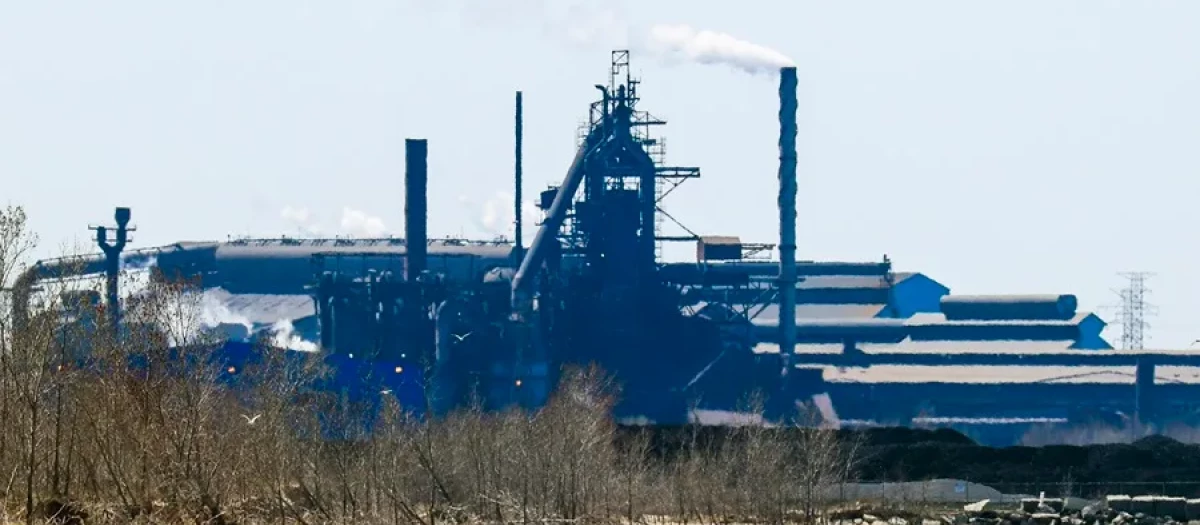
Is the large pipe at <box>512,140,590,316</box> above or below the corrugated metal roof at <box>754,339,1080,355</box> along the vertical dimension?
above

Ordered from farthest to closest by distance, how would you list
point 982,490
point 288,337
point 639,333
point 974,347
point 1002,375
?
point 974,347 → point 1002,375 → point 288,337 → point 639,333 → point 982,490

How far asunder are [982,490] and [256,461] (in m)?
23.8

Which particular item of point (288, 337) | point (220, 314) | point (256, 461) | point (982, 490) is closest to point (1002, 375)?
point (288, 337)

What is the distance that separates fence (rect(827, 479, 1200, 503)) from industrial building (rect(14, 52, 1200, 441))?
33204 millimetres

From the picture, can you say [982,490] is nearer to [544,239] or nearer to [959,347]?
[544,239]

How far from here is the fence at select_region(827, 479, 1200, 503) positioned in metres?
59.2

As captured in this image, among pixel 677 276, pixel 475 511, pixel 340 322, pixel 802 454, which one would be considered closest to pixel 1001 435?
pixel 677 276

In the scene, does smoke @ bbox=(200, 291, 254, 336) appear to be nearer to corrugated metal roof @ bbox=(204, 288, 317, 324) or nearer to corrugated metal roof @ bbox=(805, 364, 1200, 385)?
corrugated metal roof @ bbox=(204, 288, 317, 324)

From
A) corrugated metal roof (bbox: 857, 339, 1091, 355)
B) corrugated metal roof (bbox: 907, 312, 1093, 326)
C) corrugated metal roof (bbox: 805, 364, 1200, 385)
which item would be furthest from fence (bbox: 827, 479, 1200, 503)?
corrugated metal roof (bbox: 907, 312, 1093, 326)

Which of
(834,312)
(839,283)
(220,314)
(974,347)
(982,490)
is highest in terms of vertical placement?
(839,283)

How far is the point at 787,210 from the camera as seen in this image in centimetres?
11200

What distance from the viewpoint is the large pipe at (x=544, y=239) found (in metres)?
109

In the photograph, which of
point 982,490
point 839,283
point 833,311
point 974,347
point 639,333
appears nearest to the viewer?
point 982,490

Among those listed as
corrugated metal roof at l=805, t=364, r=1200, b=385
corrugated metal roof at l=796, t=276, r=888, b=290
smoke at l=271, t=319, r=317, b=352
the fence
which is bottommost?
corrugated metal roof at l=805, t=364, r=1200, b=385
